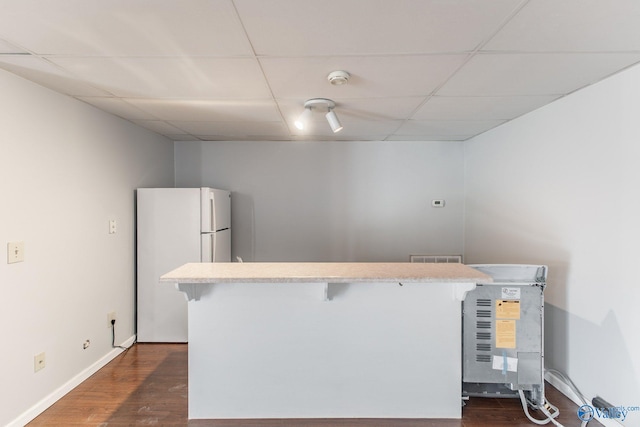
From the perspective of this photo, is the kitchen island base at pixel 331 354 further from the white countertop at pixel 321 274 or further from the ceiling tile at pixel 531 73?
the ceiling tile at pixel 531 73

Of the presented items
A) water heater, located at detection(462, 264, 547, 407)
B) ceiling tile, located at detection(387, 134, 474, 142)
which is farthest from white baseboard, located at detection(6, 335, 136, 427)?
ceiling tile, located at detection(387, 134, 474, 142)

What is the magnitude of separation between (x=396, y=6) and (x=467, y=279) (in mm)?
1405

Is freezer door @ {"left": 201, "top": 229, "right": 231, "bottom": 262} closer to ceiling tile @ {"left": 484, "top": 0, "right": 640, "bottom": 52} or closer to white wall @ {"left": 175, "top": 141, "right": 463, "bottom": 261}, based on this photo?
white wall @ {"left": 175, "top": 141, "right": 463, "bottom": 261}

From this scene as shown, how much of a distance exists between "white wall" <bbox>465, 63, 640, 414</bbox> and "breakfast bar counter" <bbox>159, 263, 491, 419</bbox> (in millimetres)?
922

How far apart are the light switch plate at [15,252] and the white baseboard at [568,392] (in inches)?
149

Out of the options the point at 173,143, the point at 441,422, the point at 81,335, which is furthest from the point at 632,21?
the point at 173,143

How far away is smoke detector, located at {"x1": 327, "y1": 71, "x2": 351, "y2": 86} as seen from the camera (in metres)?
1.91

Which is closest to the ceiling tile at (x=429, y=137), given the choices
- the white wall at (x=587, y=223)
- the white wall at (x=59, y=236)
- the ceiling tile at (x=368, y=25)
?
the white wall at (x=587, y=223)

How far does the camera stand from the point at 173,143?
13.3ft

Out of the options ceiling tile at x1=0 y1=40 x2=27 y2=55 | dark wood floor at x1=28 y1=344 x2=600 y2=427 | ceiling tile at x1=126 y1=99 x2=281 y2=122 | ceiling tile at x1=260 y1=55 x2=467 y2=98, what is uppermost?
ceiling tile at x1=126 y1=99 x2=281 y2=122

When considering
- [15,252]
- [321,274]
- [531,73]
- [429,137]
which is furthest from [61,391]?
[429,137]

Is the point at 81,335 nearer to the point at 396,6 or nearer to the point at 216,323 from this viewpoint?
the point at 216,323

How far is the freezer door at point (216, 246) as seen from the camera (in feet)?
10.7

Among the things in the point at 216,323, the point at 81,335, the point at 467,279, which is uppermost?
the point at 467,279
